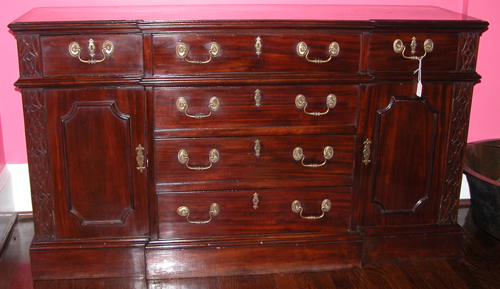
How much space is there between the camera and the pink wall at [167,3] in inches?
94.9

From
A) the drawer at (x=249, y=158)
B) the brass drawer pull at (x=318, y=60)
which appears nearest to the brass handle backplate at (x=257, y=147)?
the drawer at (x=249, y=158)

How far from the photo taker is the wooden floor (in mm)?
2143

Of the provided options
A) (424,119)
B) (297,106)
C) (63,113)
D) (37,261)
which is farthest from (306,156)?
(37,261)

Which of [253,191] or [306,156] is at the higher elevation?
[306,156]

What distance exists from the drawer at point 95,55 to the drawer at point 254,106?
149 millimetres

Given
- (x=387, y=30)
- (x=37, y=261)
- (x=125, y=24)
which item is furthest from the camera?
(x=37, y=261)

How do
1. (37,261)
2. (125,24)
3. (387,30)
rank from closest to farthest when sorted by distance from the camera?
1. (125,24)
2. (387,30)
3. (37,261)

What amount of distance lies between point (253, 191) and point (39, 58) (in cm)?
91

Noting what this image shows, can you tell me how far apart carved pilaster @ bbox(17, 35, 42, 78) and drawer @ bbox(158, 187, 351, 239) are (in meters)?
0.63

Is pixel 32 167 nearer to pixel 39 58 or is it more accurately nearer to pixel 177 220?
pixel 39 58

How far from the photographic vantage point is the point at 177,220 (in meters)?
2.12

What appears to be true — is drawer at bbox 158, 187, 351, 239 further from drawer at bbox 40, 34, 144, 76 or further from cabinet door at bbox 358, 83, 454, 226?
drawer at bbox 40, 34, 144, 76

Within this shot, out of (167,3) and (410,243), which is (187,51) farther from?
(410,243)

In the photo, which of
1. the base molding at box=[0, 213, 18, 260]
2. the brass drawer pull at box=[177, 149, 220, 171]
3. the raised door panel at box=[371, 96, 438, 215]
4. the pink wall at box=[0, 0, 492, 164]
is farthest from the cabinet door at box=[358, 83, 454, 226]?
the base molding at box=[0, 213, 18, 260]
